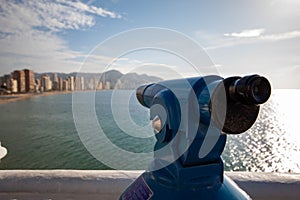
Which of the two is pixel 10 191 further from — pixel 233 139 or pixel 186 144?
pixel 233 139

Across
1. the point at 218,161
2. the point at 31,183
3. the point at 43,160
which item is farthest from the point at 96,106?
the point at 43,160

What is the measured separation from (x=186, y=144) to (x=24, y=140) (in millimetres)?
23646

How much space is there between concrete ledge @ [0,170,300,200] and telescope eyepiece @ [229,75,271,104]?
138 centimetres

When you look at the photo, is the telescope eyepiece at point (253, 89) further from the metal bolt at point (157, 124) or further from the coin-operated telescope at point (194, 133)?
the metal bolt at point (157, 124)

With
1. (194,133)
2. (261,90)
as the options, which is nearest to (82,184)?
(194,133)

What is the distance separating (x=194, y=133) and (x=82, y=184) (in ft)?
4.48

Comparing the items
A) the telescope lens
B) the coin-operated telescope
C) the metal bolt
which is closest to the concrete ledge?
the coin-operated telescope

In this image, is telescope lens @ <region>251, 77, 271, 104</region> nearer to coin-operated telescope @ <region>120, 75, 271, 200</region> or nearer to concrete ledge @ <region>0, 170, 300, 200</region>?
coin-operated telescope @ <region>120, 75, 271, 200</region>

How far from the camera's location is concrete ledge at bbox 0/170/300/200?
200cm

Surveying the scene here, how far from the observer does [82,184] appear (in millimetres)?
2061

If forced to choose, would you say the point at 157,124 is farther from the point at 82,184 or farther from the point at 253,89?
the point at 82,184

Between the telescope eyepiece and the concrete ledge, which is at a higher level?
the telescope eyepiece

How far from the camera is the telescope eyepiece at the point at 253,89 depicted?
0.79 meters

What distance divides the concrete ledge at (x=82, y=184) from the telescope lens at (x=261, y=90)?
1.38 m
